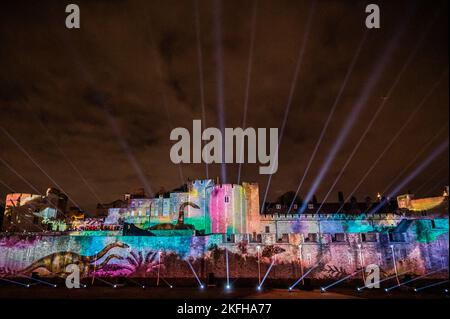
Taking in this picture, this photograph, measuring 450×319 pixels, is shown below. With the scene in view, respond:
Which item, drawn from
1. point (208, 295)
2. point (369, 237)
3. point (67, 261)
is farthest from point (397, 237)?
point (67, 261)

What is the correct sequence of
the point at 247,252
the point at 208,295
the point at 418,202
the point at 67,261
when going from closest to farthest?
the point at 208,295, the point at 247,252, the point at 67,261, the point at 418,202

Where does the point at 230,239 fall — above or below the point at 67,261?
above

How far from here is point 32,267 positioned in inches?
1139

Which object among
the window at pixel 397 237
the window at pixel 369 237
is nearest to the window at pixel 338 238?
the window at pixel 369 237

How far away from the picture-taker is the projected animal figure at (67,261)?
2812cm

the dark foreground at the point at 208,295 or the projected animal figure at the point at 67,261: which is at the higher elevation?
the projected animal figure at the point at 67,261

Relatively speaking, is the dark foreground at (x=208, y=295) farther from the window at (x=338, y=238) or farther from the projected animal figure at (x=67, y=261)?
the projected animal figure at (x=67, y=261)

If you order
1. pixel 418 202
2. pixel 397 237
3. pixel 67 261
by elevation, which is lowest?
pixel 67 261

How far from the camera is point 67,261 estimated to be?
28484mm

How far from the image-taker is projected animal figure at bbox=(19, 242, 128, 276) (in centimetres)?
2812

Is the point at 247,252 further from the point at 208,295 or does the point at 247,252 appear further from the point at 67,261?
the point at 67,261
